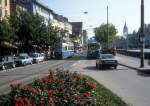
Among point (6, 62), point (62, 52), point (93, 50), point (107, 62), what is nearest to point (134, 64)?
point (107, 62)

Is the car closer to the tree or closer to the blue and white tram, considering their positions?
the blue and white tram

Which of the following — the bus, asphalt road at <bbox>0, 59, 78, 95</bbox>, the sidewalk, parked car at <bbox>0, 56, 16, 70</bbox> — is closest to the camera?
asphalt road at <bbox>0, 59, 78, 95</bbox>

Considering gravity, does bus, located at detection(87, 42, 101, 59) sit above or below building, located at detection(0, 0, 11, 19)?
below

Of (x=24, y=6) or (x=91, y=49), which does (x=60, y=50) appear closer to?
(x=91, y=49)

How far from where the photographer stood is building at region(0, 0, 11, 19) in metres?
68.4

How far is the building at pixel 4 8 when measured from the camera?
68438 mm

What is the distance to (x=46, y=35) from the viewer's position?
80625mm

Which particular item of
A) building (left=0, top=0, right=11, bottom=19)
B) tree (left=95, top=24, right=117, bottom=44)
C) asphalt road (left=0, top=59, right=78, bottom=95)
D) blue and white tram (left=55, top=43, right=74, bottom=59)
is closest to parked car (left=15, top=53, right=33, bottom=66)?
asphalt road (left=0, top=59, right=78, bottom=95)

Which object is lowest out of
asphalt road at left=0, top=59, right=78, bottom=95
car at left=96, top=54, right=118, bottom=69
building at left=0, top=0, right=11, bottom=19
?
asphalt road at left=0, top=59, right=78, bottom=95

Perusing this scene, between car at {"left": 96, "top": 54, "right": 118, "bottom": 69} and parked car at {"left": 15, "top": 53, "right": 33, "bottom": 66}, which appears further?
Answer: parked car at {"left": 15, "top": 53, "right": 33, "bottom": 66}

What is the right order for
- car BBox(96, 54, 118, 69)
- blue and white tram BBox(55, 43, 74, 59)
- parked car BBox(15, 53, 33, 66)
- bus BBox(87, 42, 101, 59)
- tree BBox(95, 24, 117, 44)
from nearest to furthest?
car BBox(96, 54, 118, 69), parked car BBox(15, 53, 33, 66), bus BBox(87, 42, 101, 59), blue and white tram BBox(55, 43, 74, 59), tree BBox(95, 24, 117, 44)

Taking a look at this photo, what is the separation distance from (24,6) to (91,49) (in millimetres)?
25525

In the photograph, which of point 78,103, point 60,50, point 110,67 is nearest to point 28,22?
point 60,50

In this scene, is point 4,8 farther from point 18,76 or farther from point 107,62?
point 18,76
